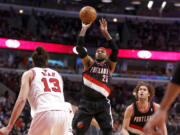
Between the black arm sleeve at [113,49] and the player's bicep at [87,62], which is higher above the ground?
→ the black arm sleeve at [113,49]

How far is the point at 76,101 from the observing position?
20406 millimetres

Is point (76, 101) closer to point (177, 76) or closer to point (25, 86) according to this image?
point (25, 86)

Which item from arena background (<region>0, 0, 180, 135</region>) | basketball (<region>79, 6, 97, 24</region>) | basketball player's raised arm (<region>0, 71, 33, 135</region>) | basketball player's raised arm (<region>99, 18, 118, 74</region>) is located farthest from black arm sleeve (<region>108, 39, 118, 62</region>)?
arena background (<region>0, 0, 180, 135</region>)

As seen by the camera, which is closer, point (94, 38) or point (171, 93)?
point (171, 93)

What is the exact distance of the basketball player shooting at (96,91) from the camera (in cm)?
614

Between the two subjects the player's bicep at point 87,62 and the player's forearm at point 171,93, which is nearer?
the player's forearm at point 171,93

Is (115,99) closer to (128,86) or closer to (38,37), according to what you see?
(128,86)

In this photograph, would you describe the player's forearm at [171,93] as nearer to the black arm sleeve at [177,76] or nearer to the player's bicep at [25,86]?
the black arm sleeve at [177,76]

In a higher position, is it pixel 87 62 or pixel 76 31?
pixel 76 31

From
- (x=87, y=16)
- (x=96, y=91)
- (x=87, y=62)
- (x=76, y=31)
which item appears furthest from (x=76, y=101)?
(x=96, y=91)

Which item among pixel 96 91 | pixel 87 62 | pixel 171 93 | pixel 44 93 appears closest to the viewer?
pixel 171 93

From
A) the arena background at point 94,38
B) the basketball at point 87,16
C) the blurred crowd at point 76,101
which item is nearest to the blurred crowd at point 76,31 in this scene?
the arena background at point 94,38

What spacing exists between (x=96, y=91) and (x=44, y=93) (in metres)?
2.15

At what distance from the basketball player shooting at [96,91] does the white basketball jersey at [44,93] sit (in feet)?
6.40
